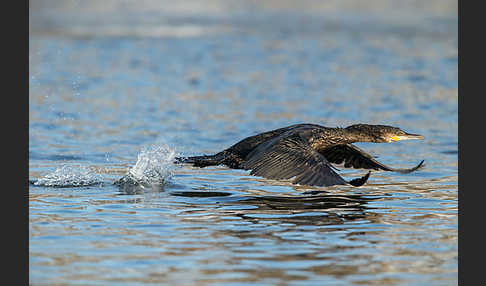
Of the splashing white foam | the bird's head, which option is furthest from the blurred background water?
the bird's head

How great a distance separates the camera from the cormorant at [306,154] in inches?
358

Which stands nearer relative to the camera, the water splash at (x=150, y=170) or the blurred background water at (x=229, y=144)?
the blurred background water at (x=229, y=144)

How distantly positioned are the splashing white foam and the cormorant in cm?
45

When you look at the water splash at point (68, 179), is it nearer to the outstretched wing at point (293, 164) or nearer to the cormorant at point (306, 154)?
the cormorant at point (306, 154)

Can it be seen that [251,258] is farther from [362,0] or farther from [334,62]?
[362,0]

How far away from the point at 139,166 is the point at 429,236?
4200mm

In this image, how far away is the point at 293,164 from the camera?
9.26 m

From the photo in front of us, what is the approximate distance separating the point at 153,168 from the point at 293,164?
2.38 m

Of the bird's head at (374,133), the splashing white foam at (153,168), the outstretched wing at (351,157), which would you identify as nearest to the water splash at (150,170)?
the splashing white foam at (153,168)

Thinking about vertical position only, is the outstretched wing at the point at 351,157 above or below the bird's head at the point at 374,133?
below

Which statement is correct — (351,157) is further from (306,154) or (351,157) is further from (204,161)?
(204,161)

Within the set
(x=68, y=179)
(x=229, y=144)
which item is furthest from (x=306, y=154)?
(x=229, y=144)

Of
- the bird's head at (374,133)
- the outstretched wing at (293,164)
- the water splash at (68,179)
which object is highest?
the bird's head at (374,133)

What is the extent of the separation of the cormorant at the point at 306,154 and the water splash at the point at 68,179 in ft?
4.04
